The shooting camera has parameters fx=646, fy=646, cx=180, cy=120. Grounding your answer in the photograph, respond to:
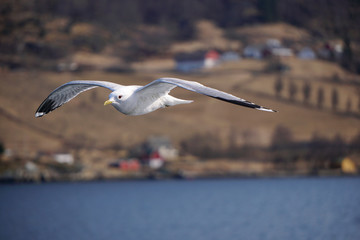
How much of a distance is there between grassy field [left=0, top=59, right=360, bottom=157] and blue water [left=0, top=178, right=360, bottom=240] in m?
5.52

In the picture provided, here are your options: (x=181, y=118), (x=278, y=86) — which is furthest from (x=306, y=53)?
(x=181, y=118)

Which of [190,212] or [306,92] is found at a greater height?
[306,92]

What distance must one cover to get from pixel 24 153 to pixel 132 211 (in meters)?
27.0

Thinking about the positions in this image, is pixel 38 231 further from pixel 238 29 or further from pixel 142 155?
pixel 238 29

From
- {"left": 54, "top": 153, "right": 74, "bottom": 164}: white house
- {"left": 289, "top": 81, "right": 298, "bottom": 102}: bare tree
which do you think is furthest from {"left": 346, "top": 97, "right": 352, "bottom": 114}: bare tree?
{"left": 54, "top": 153, "right": 74, "bottom": 164}: white house

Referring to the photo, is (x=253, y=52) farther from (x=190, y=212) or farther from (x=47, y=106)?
(x=47, y=106)

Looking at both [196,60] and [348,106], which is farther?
[196,60]

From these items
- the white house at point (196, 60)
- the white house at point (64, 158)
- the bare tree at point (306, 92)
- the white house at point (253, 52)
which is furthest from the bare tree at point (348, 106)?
the white house at point (64, 158)

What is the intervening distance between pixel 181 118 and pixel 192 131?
9.53 ft

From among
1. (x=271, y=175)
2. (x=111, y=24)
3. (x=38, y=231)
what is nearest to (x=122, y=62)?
(x=111, y=24)

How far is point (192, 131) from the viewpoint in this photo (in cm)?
7238

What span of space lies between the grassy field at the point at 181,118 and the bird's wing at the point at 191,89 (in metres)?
55.5

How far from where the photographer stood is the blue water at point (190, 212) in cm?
3105

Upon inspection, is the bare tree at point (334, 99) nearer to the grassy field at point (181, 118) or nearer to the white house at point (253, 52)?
the grassy field at point (181, 118)
